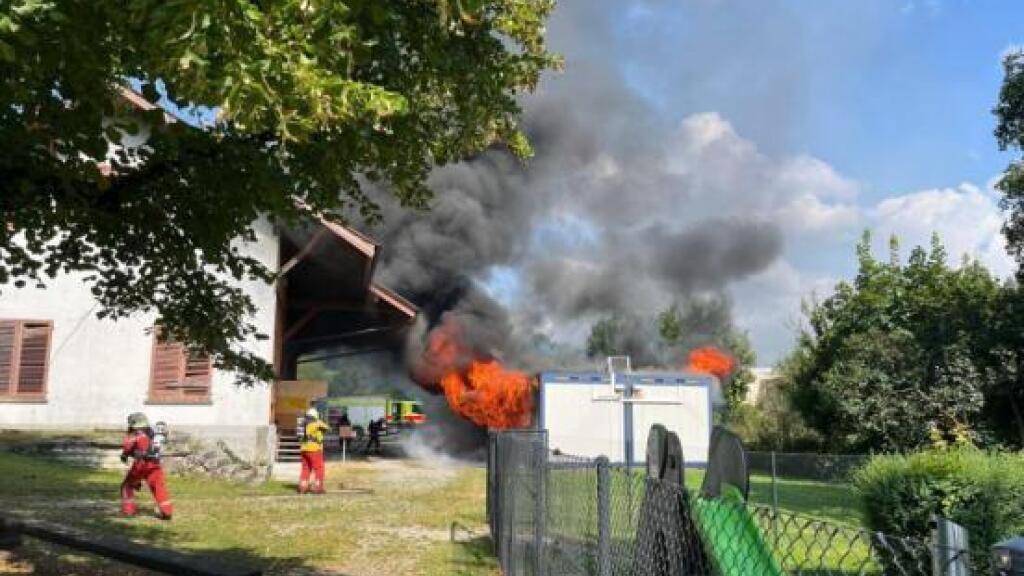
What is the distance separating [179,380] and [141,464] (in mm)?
7311

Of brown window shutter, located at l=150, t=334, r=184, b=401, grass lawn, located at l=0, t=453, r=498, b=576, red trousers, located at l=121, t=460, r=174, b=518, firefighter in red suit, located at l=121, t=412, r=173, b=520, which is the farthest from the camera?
brown window shutter, located at l=150, t=334, r=184, b=401

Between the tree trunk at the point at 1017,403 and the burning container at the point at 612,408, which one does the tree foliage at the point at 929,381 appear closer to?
the tree trunk at the point at 1017,403

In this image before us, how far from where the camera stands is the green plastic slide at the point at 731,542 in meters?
3.03

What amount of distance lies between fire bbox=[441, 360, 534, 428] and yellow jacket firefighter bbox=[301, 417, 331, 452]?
7.85 meters

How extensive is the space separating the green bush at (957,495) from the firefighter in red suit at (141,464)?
797cm

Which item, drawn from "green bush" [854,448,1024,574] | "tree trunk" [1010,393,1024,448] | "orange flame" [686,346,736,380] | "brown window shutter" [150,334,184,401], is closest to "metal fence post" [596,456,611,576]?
"green bush" [854,448,1024,574]

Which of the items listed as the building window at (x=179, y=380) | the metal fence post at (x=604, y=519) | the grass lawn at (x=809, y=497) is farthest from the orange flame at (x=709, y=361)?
the metal fence post at (x=604, y=519)

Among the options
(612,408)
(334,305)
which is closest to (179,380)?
(334,305)

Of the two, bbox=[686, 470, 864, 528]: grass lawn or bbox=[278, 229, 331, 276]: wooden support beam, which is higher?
bbox=[278, 229, 331, 276]: wooden support beam

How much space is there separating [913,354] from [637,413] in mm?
8780

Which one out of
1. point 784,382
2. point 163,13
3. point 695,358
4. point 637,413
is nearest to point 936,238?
point 784,382

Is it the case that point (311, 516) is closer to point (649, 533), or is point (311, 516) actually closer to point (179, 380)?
point (179, 380)

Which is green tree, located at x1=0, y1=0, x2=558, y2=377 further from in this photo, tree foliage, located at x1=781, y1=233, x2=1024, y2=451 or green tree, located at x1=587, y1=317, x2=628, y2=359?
green tree, located at x1=587, y1=317, x2=628, y2=359

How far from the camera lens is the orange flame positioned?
992 inches
